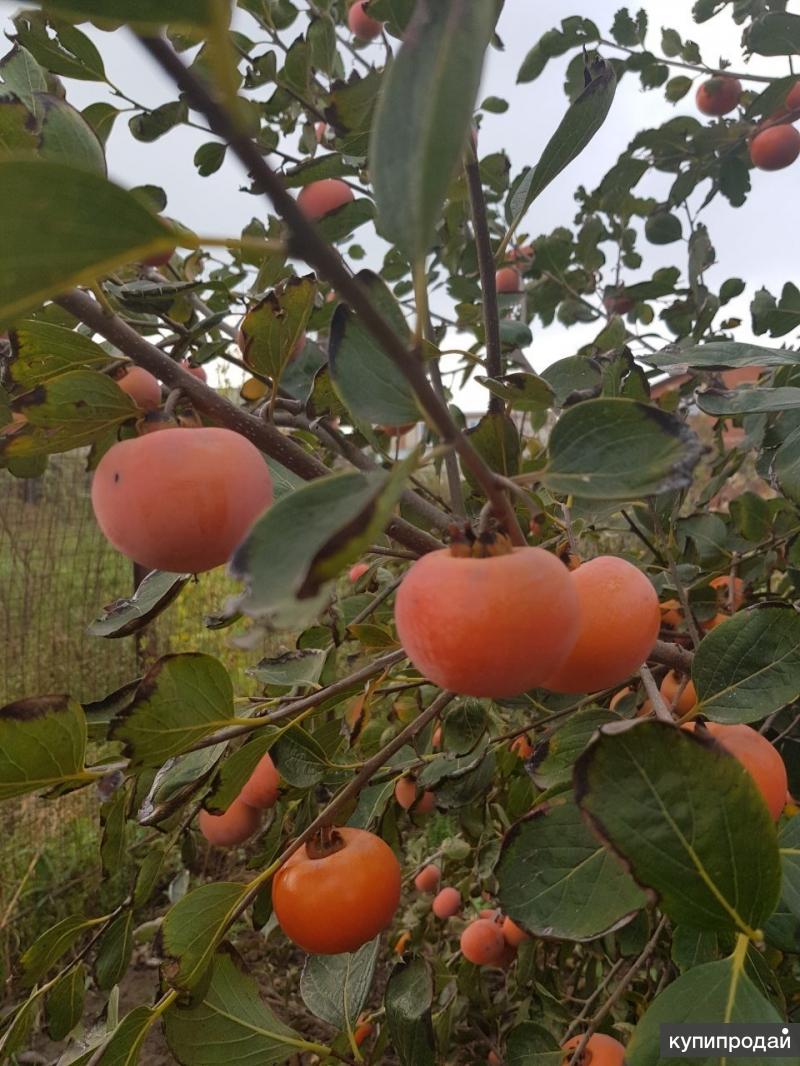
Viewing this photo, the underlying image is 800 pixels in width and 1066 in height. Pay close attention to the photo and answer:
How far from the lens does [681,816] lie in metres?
0.46

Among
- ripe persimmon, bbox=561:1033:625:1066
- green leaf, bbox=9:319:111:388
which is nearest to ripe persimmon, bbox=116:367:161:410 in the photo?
green leaf, bbox=9:319:111:388

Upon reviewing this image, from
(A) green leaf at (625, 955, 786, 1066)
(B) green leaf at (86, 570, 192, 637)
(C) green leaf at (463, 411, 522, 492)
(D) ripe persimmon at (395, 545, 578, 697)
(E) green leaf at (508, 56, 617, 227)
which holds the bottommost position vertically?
(A) green leaf at (625, 955, 786, 1066)

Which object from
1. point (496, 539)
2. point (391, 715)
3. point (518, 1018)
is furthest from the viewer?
point (391, 715)

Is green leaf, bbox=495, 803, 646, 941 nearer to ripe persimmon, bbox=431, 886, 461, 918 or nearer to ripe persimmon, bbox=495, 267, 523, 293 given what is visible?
ripe persimmon, bbox=431, 886, 461, 918

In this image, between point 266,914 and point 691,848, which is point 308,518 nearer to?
point 691,848

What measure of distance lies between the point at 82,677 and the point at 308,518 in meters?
3.55

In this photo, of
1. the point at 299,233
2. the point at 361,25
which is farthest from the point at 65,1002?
the point at 361,25

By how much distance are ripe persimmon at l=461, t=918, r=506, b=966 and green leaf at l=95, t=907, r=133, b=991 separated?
780 millimetres

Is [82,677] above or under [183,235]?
under

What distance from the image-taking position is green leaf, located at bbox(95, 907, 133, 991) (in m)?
0.88

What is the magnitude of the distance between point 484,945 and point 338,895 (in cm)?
93

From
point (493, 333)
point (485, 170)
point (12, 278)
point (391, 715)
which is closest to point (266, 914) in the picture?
point (391, 715)

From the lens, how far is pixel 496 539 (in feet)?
1.47

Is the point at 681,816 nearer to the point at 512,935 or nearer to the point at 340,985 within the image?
the point at 340,985
